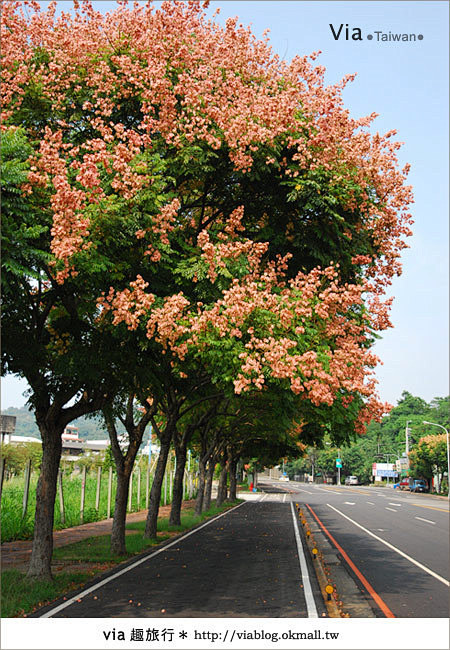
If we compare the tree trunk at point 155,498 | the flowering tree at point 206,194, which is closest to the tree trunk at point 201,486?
the tree trunk at point 155,498

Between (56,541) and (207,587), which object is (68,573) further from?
(56,541)

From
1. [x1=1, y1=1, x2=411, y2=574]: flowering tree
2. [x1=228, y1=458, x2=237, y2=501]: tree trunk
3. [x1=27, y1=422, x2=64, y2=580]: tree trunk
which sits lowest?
[x1=228, y1=458, x2=237, y2=501]: tree trunk

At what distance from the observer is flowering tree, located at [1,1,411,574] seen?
10711mm

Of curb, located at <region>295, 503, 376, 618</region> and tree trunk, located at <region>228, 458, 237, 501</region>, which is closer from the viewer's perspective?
curb, located at <region>295, 503, 376, 618</region>

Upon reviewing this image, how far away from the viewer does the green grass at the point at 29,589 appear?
1039cm

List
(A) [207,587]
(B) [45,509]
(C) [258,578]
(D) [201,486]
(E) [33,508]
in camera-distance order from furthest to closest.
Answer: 1. (D) [201,486]
2. (E) [33,508]
3. (C) [258,578]
4. (B) [45,509]
5. (A) [207,587]

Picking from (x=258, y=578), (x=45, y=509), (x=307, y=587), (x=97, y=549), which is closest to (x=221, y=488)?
(x=97, y=549)

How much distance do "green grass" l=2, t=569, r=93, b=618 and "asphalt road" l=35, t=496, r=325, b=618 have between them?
0.38m

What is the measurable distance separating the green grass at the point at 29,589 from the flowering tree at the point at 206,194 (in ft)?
5.42

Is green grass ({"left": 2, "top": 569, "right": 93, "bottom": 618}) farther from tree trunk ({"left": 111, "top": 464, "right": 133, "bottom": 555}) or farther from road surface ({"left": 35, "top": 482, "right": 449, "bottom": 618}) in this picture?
tree trunk ({"left": 111, "top": 464, "right": 133, "bottom": 555})

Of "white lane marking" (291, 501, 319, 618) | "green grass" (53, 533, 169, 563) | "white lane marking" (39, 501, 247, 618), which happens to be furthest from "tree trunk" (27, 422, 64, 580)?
"white lane marking" (291, 501, 319, 618)

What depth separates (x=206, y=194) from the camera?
13.9 m

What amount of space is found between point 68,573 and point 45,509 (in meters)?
1.81

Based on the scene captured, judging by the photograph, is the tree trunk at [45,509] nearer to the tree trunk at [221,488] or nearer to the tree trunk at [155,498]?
the tree trunk at [155,498]
